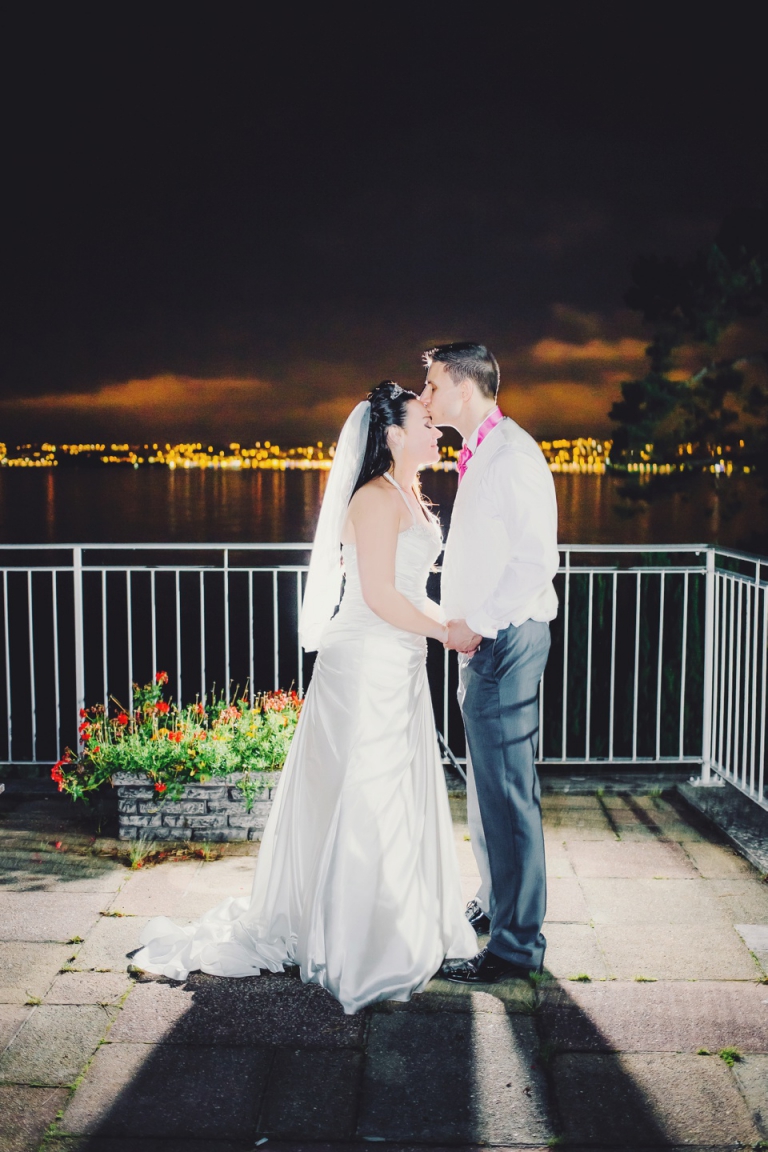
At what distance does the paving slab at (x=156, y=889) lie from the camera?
337cm

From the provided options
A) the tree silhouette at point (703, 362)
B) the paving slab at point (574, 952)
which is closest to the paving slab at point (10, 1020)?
the paving slab at point (574, 952)

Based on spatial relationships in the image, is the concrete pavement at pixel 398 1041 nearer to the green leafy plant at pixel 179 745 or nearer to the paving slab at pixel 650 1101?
the paving slab at pixel 650 1101

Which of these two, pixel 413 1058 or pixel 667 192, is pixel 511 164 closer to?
pixel 667 192

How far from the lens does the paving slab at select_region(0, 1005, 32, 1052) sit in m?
2.49

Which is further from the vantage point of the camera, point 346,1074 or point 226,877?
point 226,877

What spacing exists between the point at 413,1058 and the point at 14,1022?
113 centimetres

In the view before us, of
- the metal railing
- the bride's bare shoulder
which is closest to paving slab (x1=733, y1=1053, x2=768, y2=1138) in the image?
the bride's bare shoulder

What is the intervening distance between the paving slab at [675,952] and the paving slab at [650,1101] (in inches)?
19.7

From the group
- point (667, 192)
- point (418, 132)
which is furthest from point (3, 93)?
point (667, 192)

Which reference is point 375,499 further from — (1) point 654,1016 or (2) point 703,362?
(2) point 703,362


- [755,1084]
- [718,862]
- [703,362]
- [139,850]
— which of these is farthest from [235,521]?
[755,1084]

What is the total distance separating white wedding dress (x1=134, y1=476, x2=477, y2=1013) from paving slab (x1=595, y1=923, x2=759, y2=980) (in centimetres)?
50

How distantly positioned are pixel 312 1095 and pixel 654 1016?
3.34ft

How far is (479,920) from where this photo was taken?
128 inches
